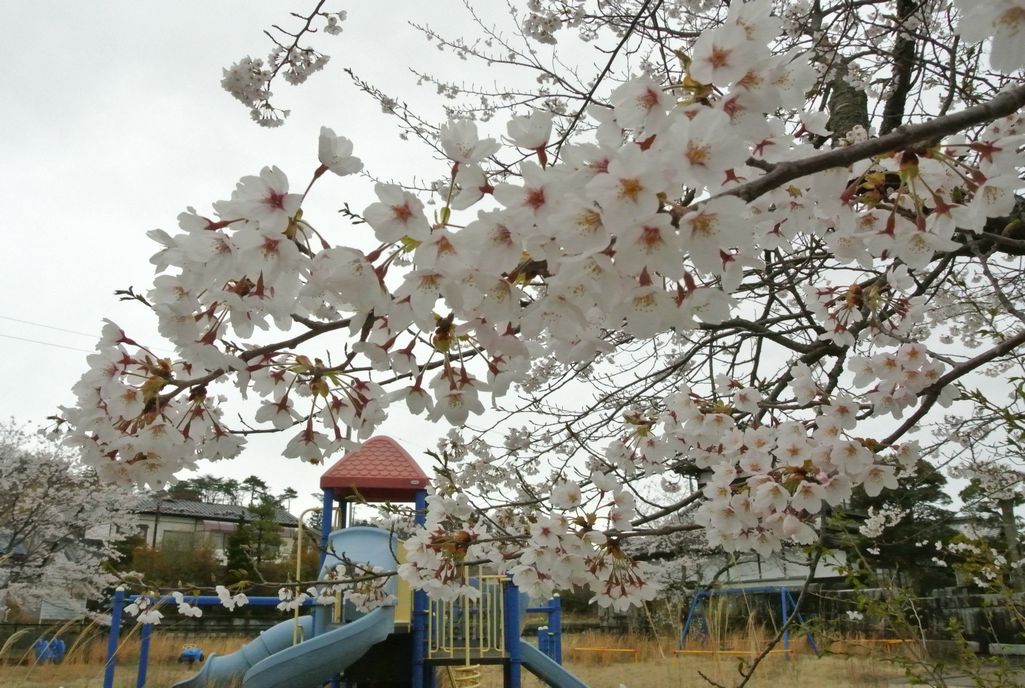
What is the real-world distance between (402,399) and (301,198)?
1.58 ft

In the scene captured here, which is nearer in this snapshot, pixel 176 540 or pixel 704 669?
pixel 704 669

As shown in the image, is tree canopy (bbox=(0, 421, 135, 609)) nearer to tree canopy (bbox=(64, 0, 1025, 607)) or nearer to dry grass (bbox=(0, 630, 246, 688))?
dry grass (bbox=(0, 630, 246, 688))

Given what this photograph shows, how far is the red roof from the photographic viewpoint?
6305 millimetres

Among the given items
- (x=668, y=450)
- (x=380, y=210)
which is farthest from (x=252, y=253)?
(x=668, y=450)

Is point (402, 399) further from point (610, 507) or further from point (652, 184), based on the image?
point (610, 507)

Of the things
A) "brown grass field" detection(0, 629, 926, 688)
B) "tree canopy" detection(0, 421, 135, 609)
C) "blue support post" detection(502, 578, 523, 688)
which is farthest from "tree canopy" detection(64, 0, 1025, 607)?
"tree canopy" detection(0, 421, 135, 609)

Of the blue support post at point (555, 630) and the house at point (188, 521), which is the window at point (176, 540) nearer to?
the house at point (188, 521)

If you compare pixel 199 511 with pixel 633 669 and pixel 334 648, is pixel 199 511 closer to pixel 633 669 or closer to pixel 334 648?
pixel 633 669

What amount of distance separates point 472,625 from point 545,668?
791 millimetres

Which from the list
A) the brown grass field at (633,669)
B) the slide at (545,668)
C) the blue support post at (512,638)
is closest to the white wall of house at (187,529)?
the brown grass field at (633,669)

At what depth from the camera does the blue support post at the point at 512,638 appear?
583 cm

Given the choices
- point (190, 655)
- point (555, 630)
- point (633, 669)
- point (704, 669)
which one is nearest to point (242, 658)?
point (555, 630)

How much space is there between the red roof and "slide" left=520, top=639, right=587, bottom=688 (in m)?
1.78

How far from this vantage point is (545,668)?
6199 millimetres
